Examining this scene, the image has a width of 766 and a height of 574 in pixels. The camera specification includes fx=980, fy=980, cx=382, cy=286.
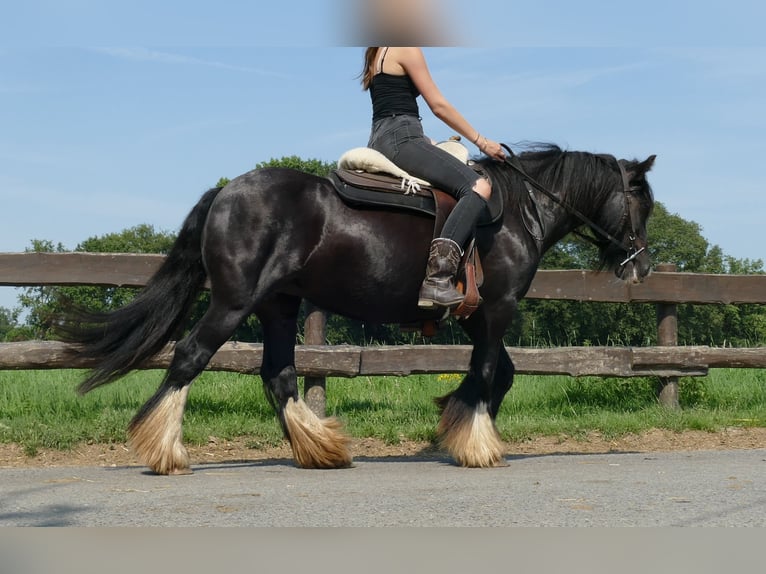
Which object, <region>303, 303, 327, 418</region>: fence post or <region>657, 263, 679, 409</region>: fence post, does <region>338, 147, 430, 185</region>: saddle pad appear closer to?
<region>303, 303, 327, 418</region>: fence post

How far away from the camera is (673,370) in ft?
32.2

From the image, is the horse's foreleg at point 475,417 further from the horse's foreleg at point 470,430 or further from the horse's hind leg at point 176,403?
the horse's hind leg at point 176,403

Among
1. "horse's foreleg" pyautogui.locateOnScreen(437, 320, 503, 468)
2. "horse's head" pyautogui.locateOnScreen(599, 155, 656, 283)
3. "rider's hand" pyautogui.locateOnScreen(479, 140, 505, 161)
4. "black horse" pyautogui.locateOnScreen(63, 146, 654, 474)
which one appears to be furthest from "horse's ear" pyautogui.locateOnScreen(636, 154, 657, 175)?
"horse's foreleg" pyautogui.locateOnScreen(437, 320, 503, 468)

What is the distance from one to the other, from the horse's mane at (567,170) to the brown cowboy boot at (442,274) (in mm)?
1112

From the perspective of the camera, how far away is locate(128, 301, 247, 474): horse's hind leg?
631 centimetres

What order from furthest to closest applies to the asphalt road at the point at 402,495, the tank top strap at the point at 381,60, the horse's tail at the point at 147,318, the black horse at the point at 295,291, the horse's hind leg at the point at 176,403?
the horse's tail at the point at 147,318
the tank top strap at the point at 381,60
the black horse at the point at 295,291
the horse's hind leg at the point at 176,403
the asphalt road at the point at 402,495

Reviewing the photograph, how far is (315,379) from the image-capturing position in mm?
9219

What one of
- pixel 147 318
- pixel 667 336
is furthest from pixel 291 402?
pixel 667 336

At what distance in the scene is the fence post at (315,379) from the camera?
9172 mm

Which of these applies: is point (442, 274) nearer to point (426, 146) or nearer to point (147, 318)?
point (426, 146)

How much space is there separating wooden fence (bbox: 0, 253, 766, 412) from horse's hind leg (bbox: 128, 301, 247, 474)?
1.71m

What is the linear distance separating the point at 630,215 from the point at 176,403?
12.1 ft

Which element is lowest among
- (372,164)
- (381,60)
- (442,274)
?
(442,274)

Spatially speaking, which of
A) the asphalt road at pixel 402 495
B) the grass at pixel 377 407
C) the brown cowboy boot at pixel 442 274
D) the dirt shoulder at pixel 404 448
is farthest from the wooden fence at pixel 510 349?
the brown cowboy boot at pixel 442 274
